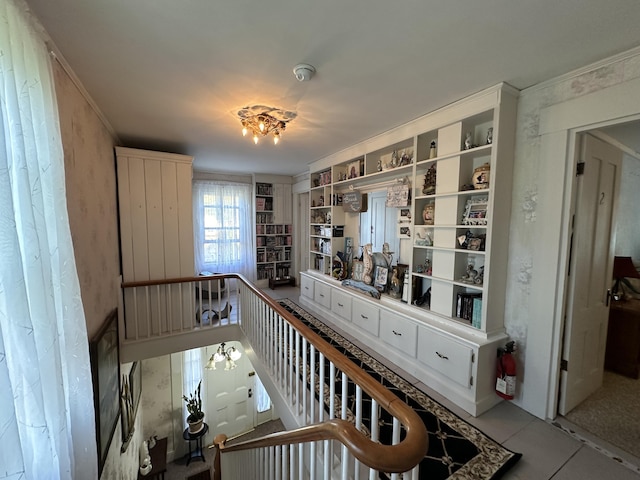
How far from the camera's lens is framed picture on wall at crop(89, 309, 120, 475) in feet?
6.34

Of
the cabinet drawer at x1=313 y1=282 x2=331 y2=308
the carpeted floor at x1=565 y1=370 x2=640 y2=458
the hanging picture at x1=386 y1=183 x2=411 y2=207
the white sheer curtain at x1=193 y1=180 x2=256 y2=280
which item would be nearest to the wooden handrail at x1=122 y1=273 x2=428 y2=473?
the hanging picture at x1=386 y1=183 x2=411 y2=207

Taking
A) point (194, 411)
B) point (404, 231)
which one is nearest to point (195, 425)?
point (194, 411)

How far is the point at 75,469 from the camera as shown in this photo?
1.20 m

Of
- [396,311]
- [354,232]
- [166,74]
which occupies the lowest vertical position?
[396,311]

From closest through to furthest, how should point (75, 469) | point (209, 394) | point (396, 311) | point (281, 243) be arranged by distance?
1. point (75, 469)
2. point (396, 311)
3. point (209, 394)
4. point (281, 243)

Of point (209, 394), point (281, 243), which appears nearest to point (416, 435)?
point (281, 243)

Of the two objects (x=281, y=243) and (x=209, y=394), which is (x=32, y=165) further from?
(x=209, y=394)

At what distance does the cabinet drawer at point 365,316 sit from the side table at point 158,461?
163 inches

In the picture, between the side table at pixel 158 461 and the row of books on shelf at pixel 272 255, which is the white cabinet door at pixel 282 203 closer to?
the row of books on shelf at pixel 272 255

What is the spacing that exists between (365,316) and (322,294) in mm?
997

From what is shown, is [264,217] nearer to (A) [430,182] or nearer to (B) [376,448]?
(A) [430,182]

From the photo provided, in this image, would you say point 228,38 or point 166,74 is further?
point 166,74

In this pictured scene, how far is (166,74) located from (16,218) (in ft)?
4.56

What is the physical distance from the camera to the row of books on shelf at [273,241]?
18.3 feet
